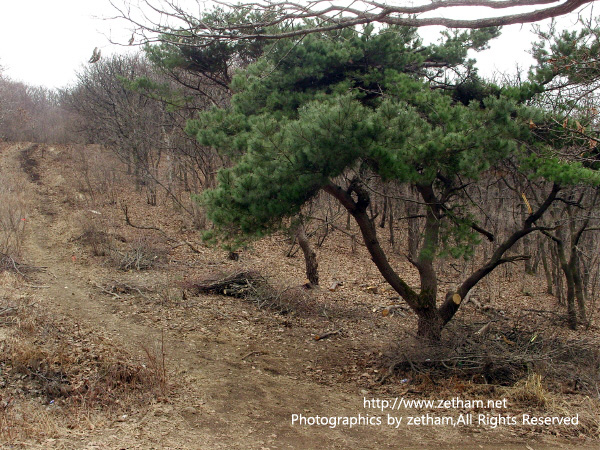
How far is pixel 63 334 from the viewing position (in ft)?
24.9

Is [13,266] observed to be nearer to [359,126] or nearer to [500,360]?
[359,126]

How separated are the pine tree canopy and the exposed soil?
2.43 m

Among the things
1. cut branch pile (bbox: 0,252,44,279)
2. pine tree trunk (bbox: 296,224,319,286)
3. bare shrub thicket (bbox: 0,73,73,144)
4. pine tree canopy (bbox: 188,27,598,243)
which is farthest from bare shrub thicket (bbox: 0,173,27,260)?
bare shrub thicket (bbox: 0,73,73,144)

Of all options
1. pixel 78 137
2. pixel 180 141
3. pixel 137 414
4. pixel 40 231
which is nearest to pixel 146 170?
pixel 180 141

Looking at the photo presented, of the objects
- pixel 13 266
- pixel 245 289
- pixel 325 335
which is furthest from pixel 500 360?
pixel 13 266

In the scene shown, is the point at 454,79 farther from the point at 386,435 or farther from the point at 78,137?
the point at 78,137

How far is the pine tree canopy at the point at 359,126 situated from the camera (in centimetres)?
599

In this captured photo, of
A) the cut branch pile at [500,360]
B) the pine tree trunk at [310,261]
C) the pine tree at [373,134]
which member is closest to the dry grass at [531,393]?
the cut branch pile at [500,360]

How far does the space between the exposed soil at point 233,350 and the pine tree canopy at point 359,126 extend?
95.6 inches

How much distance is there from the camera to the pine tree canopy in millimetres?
5992

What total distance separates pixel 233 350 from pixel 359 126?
15.5 ft

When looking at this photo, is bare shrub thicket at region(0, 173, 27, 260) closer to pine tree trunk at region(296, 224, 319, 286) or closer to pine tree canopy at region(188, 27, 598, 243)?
pine tree canopy at region(188, 27, 598, 243)

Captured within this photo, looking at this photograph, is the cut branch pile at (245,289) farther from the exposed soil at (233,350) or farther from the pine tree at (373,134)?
the pine tree at (373,134)

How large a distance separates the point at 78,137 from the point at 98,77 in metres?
6.50
